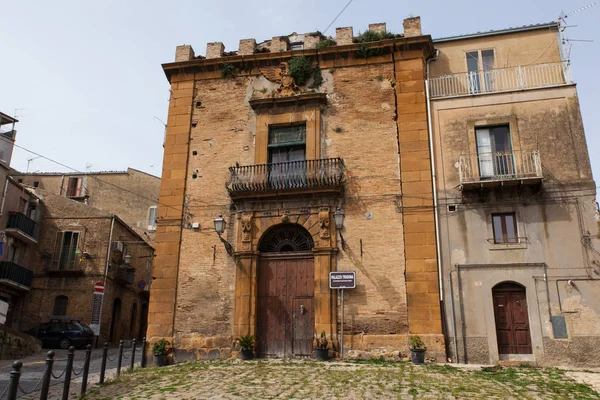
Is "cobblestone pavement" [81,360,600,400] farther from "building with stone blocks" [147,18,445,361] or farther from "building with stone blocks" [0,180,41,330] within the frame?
"building with stone blocks" [0,180,41,330]

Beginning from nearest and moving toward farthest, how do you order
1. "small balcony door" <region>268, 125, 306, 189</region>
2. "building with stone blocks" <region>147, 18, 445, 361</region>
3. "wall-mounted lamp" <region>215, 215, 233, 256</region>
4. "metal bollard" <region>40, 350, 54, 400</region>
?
"metal bollard" <region>40, 350, 54, 400</region>, "building with stone blocks" <region>147, 18, 445, 361</region>, "wall-mounted lamp" <region>215, 215, 233, 256</region>, "small balcony door" <region>268, 125, 306, 189</region>

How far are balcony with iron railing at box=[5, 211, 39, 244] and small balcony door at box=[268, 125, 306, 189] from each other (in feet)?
54.0

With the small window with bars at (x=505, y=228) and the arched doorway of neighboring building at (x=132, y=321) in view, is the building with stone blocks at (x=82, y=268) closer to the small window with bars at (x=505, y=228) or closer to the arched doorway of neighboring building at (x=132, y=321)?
the arched doorway of neighboring building at (x=132, y=321)

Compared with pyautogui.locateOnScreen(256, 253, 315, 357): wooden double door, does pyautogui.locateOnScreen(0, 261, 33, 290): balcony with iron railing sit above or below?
above

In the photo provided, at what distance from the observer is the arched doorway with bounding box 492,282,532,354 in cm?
1371

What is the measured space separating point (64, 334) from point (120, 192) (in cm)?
1339

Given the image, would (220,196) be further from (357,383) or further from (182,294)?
(357,383)

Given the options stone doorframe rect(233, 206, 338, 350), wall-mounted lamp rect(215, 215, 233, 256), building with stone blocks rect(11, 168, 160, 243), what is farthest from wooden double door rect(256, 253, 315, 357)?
building with stone blocks rect(11, 168, 160, 243)

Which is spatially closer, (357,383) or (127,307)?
(357,383)

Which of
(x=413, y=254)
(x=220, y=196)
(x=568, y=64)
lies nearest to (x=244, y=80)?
(x=220, y=196)

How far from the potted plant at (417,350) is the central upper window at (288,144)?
251 inches

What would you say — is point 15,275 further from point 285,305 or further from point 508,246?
point 508,246

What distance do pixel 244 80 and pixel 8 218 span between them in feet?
53.1

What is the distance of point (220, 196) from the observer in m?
16.7
